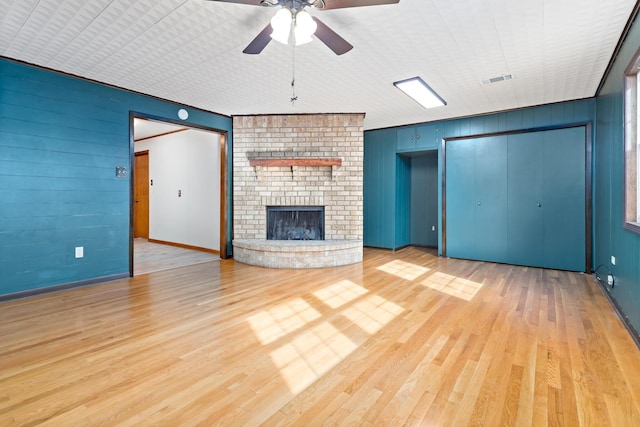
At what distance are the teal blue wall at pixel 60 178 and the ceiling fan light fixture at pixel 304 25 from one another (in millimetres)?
3107

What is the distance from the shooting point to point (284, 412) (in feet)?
4.99

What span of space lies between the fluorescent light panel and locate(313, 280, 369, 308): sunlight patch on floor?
2545mm

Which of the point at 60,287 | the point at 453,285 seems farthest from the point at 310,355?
the point at 60,287

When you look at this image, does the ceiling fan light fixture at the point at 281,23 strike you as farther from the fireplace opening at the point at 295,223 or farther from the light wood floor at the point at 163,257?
the light wood floor at the point at 163,257

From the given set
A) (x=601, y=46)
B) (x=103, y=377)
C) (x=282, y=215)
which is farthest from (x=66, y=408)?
(x=601, y=46)

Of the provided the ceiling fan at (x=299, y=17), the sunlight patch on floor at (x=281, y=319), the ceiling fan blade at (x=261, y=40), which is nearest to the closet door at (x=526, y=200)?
the sunlight patch on floor at (x=281, y=319)

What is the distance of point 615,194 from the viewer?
3.02 metres

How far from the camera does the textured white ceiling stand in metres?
2.35

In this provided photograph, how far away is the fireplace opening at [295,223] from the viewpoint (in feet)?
17.8

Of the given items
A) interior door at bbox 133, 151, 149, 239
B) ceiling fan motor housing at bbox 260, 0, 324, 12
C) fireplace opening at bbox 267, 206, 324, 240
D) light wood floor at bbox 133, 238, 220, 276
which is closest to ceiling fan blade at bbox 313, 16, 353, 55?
ceiling fan motor housing at bbox 260, 0, 324, 12

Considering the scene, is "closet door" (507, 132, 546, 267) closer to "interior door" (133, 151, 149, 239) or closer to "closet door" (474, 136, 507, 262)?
"closet door" (474, 136, 507, 262)

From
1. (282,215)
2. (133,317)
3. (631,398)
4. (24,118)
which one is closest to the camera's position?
(631,398)

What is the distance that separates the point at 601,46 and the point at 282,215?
4.48 meters

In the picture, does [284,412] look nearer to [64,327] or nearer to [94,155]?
[64,327]
